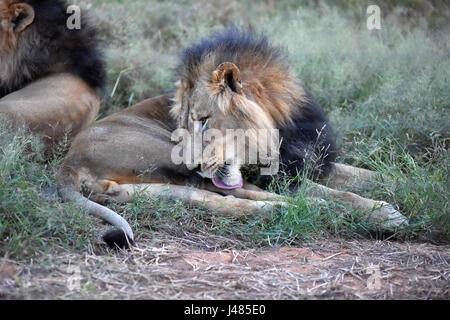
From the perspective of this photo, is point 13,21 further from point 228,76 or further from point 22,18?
point 228,76

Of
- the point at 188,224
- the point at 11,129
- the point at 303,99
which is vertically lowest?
the point at 188,224

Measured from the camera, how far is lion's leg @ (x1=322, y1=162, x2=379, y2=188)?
15.7ft

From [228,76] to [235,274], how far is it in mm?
1515

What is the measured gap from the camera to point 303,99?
4.63m

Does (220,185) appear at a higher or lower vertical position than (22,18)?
lower

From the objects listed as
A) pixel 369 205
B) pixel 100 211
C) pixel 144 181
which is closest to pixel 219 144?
A: pixel 144 181

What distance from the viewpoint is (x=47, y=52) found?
5539mm

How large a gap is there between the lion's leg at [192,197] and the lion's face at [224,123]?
0.15 m

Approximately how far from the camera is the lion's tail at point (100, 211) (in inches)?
139

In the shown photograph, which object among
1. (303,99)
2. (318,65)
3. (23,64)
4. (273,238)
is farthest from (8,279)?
(318,65)

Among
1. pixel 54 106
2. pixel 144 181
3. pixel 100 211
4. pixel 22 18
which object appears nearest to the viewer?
pixel 100 211

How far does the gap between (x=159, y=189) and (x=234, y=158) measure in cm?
59

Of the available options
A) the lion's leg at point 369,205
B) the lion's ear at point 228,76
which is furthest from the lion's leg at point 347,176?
the lion's ear at point 228,76
